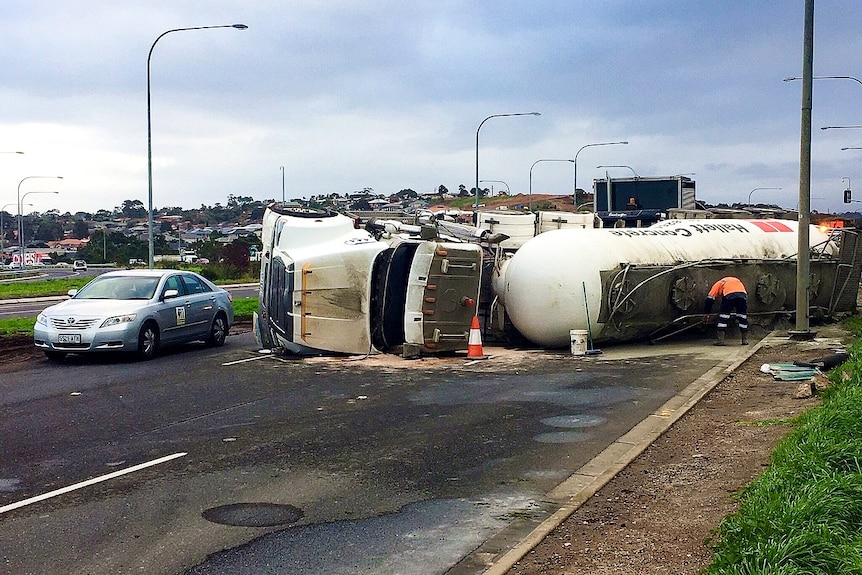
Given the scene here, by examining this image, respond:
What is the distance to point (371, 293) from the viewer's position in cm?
1580

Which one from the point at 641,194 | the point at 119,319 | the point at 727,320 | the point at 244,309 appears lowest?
the point at 244,309

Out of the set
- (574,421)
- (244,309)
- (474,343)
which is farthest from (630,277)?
(244,309)

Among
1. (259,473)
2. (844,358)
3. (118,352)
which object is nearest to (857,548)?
(259,473)

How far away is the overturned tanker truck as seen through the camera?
610 inches

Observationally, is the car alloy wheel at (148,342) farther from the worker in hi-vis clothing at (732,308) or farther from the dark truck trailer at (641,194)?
the dark truck trailer at (641,194)

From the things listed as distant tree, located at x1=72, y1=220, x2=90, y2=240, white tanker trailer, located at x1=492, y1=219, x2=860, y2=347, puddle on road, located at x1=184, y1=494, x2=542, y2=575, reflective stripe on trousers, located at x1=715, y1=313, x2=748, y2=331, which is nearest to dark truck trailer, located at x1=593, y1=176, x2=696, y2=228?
white tanker trailer, located at x1=492, y1=219, x2=860, y2=347

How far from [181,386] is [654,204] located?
753 inches

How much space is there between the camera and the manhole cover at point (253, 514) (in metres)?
6.71

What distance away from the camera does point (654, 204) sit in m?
29.0

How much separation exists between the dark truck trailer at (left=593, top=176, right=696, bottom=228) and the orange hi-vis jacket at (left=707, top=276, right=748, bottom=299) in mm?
10207

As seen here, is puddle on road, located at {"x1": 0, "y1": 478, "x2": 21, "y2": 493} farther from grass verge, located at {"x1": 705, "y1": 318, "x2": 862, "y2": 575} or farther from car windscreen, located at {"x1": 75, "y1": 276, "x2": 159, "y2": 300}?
car windscreen, located at {"x1": 75, "y1": 276, "x2": 159, "y2": 300}

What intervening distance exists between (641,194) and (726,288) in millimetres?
11703

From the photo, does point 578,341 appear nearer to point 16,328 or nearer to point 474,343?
point 474,343

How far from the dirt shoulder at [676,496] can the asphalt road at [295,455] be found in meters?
0.54
